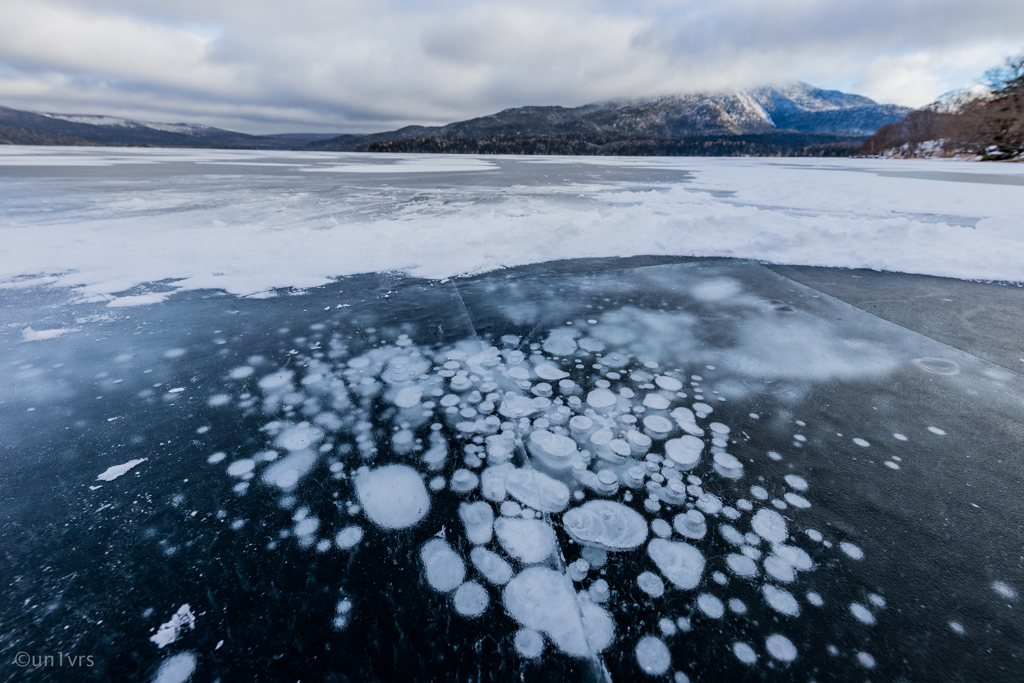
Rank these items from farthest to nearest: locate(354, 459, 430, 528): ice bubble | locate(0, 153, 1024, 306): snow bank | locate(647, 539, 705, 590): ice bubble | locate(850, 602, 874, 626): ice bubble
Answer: locate(0, 153, 1024, 306): snow bank < locate(354, 459, 430, 528): ice bubble < locate(647, 539, 705, 590): ice bubble < locate(850, 602, 874, 626): ice bubble

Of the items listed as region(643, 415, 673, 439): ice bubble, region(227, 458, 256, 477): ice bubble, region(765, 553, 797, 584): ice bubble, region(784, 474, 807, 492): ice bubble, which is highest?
region(643, 415, 673, 439): ice bubble

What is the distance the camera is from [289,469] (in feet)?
5.83

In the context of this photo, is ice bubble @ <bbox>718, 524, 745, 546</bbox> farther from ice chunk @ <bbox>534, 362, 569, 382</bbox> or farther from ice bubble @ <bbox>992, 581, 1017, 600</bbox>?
ice chunk @ <bbox>534, 362, 569, 382</bbox>

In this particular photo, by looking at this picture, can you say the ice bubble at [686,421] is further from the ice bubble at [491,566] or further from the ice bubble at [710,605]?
the ice bubble at [491,566]

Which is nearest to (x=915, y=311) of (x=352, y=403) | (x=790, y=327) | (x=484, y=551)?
(x=790, y=327)

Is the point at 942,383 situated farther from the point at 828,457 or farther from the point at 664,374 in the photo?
the point at 664,374

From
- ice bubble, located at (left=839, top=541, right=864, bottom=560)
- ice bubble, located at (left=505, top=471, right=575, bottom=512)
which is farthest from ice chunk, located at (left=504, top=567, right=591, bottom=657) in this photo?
ice bubble, located at (left=839, top=541, right=864, bottom=560)

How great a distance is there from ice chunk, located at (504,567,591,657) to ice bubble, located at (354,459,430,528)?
1.46 feet

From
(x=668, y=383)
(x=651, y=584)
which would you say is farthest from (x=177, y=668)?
(x=668, y=383)

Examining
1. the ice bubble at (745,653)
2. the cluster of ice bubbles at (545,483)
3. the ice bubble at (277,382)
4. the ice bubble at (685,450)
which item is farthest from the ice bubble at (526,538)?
the ice bubble at (277,382)

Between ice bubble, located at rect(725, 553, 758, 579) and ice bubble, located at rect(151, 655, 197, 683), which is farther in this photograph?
ice bubble, located at rect(725, 553, 758, 579)

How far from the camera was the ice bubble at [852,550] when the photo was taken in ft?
4.59

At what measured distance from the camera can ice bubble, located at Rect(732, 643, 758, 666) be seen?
1.13 m

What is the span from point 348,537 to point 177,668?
505 mm
